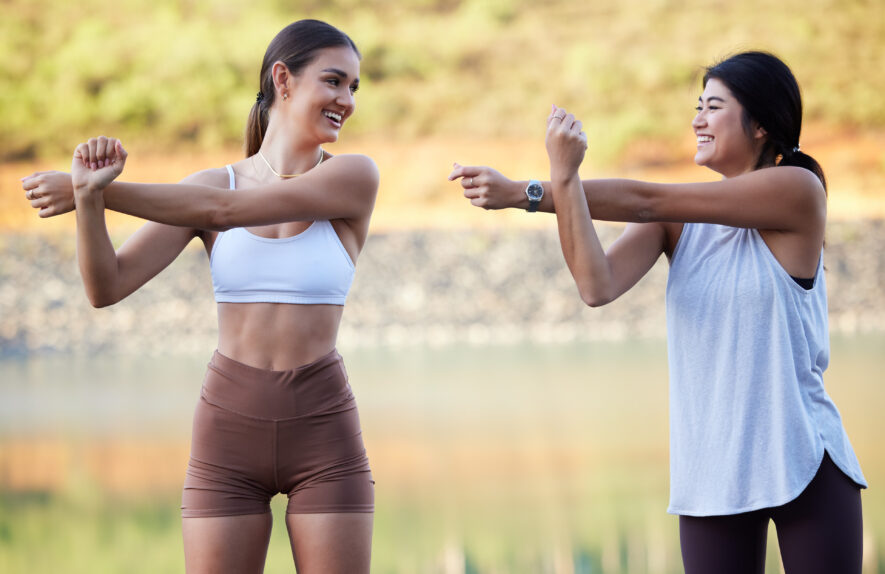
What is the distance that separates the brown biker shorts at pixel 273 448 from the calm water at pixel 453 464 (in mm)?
1765

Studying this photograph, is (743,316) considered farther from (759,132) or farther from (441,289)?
(441,289)

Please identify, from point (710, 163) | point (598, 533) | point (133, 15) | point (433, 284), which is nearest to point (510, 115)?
point (433, 284)

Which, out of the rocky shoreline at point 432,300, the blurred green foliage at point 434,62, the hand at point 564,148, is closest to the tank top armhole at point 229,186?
the hand at point 564,148

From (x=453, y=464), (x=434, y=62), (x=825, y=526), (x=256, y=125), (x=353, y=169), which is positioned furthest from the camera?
(x=434, y=62)

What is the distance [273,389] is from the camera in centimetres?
151

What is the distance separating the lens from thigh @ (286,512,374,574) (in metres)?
1.47

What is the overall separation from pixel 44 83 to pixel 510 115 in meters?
7.09

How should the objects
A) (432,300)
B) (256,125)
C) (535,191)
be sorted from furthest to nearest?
(432,300) → (256,125) → (535,191)

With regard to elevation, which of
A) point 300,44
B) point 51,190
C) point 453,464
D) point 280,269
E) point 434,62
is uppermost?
point 434,62

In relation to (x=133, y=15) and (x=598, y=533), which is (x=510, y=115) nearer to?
(x=133, y=15)

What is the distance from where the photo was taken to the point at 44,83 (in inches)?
655

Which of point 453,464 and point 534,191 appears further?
point 453,464

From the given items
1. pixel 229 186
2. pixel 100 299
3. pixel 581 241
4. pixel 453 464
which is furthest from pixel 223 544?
pixel 453 464

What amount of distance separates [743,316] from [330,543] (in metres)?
0.62
